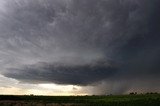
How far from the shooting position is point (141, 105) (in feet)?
221

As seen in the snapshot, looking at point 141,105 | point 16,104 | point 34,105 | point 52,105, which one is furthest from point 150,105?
point 16,104

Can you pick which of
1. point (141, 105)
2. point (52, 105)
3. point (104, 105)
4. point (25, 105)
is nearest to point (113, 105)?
point (104, 105)

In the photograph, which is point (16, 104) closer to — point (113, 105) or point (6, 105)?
point (6, 105)

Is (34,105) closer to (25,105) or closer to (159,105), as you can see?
(25,105)

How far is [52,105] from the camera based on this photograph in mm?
68250

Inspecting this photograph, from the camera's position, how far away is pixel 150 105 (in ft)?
220

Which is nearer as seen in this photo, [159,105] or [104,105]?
[159,105]

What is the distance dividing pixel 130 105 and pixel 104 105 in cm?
651

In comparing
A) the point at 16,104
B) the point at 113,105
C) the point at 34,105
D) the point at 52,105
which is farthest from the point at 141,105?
the point at 16,104

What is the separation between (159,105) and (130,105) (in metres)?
6.62

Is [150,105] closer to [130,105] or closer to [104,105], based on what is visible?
[130,105]

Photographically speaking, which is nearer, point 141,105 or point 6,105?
point 141,105

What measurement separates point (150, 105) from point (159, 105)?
2130mm

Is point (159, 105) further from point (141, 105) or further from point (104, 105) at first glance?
point (104, 105)
